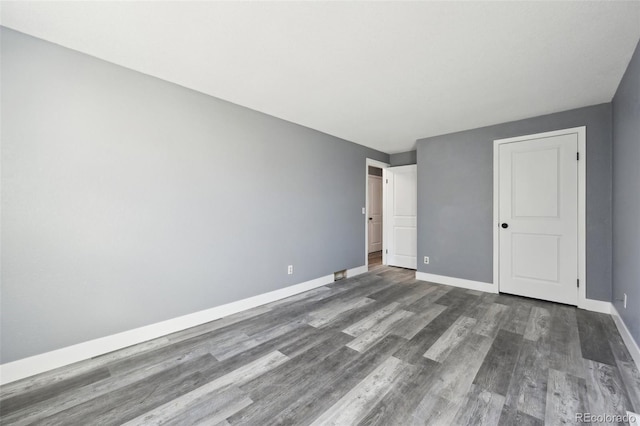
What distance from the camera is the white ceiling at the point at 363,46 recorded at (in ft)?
5.27

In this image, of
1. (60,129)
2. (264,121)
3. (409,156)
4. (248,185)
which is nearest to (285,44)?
(264,121)

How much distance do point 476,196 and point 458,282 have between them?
1360 millimetres

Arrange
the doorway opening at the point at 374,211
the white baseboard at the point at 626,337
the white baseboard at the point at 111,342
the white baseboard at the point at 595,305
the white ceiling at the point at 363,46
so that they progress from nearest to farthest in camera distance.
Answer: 1. the white ceiling at the point at 363,46
2. the white baseboard at the point at 111,342
3. the white baseboard at the point at 626,337
4. the white baseboard at the point at 595,305
5. the doorway opening at the point at 374,211

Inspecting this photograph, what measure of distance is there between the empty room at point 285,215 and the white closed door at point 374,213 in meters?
3.29

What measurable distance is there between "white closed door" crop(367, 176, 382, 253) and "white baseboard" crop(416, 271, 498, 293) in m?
2.60

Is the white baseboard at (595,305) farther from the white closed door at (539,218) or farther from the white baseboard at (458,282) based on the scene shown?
the white baseboard at (458,282)

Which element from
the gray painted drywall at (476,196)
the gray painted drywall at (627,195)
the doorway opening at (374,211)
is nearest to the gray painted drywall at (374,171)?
the doorway opening at (374,211)

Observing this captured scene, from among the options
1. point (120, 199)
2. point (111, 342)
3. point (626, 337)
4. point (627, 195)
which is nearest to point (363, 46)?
point (120, 199)

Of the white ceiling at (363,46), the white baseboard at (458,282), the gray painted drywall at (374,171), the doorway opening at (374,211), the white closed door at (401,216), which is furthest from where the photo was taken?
the gray painted drywall at (374,171)

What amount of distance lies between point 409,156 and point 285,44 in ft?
12.6

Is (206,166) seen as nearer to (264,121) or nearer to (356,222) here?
(264,121)

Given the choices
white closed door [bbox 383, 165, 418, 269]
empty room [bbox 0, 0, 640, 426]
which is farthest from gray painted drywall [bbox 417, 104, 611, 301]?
white closed door [bbox 383, 165, 418, 269]

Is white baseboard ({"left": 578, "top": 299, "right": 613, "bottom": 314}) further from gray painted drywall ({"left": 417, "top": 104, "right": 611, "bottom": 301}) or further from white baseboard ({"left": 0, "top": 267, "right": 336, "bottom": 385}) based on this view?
white baseboard ({"left": 0, "top": 267, "right": 336, "bottom": 385})
